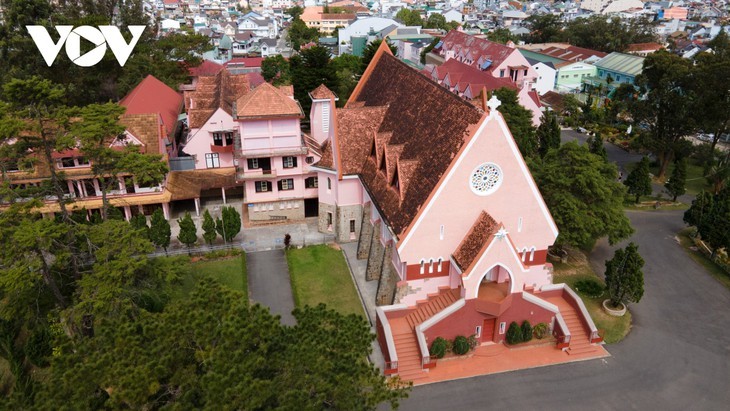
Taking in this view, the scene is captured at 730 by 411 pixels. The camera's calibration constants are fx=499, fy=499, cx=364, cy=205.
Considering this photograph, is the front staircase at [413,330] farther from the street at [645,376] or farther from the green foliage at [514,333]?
the green foliage at [514,333]

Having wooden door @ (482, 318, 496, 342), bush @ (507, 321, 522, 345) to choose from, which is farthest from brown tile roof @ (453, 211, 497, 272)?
bush @ (507, 321, 522, 345)

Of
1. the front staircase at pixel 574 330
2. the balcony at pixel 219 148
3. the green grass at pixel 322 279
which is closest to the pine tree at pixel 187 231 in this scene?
the green grass at pixel 322 279

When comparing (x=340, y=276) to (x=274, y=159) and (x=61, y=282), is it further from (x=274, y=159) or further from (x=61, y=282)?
(x=61, y=282)

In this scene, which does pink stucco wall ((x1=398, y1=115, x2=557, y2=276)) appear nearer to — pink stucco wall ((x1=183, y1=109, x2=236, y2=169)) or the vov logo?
pink stucco wall ((x1=183, y1=109, x2=236, y2=169))

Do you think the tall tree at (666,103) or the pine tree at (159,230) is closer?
the pine tree at (159,230)

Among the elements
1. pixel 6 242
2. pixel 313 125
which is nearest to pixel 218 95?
pixel 313 125
